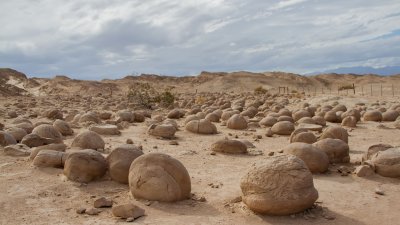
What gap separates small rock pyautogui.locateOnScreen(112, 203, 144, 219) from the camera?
5.59 metres

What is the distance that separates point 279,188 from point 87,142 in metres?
4.85

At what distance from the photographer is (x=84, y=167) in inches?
283

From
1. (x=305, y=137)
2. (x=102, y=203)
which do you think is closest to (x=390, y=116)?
(x=305, y=137)

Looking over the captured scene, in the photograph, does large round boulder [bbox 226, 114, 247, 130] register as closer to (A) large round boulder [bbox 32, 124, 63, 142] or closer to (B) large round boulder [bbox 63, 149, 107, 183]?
(A) large round boulder [bbox 32, 124, 63, 142]

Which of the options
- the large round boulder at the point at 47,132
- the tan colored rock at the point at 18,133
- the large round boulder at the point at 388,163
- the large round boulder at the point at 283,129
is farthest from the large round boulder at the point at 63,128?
the large round boulder at the point at 388,163

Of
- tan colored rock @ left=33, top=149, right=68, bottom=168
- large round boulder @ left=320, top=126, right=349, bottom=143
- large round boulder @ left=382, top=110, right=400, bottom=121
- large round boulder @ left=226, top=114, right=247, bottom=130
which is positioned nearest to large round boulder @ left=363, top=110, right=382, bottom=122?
large round boulder @ left=382, top=110, right=400, bottom=121

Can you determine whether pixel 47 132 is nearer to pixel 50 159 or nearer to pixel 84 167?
pixel 50 159

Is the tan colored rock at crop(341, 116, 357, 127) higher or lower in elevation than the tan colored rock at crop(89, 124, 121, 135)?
lower

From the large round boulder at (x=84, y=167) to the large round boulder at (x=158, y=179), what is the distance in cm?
99

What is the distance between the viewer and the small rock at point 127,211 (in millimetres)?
5590

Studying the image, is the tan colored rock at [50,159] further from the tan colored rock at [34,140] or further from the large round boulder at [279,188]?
the large round boulder at [279,188]

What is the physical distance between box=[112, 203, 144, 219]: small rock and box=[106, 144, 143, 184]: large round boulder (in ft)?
4.55

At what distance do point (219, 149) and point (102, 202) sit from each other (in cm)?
417

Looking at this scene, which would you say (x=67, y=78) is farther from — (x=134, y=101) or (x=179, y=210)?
(x=179, y=210)
